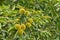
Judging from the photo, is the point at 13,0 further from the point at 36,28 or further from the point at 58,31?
the point at 58,31

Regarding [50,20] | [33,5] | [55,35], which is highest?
[33,5]

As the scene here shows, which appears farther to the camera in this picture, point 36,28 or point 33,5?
point 33,5

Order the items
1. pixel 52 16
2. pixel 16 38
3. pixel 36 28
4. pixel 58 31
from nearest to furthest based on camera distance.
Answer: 1. pixel 16 38
2. pixel 36 28
3. pixel 58 31
4. pixel 52 16

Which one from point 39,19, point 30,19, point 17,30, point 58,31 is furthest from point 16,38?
point 58,31

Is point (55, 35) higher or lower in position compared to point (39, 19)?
lower

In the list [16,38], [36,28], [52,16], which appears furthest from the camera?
[52,16]

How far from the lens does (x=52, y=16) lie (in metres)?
2.77

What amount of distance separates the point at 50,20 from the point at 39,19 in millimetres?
213

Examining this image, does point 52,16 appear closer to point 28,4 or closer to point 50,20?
point 50,20

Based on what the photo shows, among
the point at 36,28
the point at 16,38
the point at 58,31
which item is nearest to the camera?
the point at 16,38

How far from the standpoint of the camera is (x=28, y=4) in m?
2.75

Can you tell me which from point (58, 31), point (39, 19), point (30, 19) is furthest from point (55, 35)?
point (30, 19)

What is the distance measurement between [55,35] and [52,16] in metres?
0.32

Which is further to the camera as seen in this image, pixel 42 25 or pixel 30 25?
pixel 42 25
